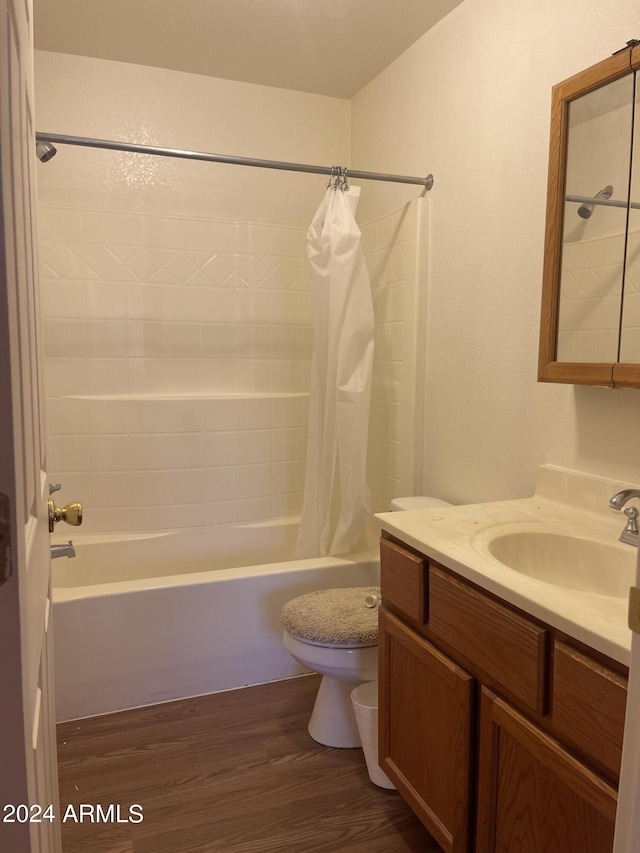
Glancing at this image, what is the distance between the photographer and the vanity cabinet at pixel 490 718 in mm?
955

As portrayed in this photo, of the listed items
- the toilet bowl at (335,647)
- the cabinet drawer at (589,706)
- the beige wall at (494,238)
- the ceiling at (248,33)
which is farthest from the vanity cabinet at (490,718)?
the ceiling at (248,33)

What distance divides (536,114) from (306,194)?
1406 millimetres

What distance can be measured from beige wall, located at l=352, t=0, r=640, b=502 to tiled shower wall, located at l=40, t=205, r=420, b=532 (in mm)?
249

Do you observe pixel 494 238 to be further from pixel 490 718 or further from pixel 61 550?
pixel 61 550

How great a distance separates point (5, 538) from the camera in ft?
1.80

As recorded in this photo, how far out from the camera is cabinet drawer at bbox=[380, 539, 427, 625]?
1.40 meters

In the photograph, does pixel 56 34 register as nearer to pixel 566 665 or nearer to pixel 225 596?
pixel 225 596

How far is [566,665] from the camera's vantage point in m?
1.00

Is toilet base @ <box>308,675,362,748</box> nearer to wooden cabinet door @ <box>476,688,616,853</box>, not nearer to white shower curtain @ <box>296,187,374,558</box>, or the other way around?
white shower curtain @ <box>296,187,374,558</box>

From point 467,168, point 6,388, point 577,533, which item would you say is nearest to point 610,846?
point 577,533

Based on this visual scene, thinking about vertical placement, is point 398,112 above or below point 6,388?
above

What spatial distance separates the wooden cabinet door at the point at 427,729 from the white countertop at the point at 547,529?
0.24 meters

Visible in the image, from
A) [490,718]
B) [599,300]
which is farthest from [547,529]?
[599,300]

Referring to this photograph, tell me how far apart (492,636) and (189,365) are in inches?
78.8
